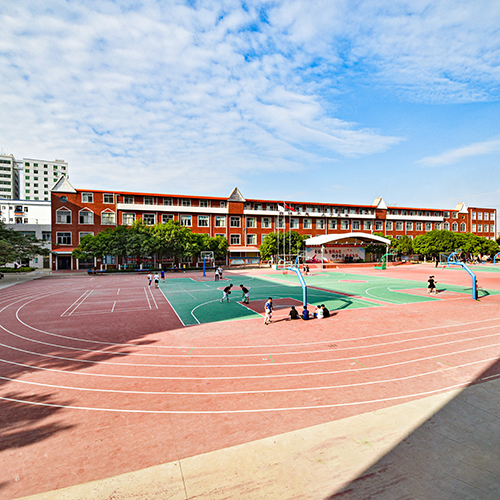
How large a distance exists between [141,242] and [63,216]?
19885 millimetres

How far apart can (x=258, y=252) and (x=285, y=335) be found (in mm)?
56660

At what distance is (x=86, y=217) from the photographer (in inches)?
2448

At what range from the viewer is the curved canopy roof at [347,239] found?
6700 cm

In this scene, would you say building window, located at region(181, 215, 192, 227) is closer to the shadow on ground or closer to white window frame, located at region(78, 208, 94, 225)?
white window frame, located at region(78, 208, 94, 225)

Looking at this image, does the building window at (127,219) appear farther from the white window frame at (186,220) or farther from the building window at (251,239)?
the building window at (251,239)

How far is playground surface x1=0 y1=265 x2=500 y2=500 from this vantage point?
648cm

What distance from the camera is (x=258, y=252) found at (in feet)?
240

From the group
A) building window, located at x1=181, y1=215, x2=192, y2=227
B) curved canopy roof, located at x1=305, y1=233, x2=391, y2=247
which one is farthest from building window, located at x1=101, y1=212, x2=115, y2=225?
curved canopy roof, located at x1=305, y1=233, x2=391, y2=247

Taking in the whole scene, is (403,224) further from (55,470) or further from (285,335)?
(55,470)

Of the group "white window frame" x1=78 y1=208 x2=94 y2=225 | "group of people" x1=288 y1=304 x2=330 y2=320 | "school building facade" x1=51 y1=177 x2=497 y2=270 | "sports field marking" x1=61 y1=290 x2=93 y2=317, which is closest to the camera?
"group of people" x1=288 y1=304 x2=330 y2=320

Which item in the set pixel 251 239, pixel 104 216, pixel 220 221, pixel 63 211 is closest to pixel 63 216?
pixel 63 211

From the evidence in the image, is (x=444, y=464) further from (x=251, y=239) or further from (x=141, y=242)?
(x=251, y=239)

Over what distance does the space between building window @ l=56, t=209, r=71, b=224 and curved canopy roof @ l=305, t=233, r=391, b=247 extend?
50.9m

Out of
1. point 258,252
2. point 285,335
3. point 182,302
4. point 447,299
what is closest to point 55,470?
point 285,335
